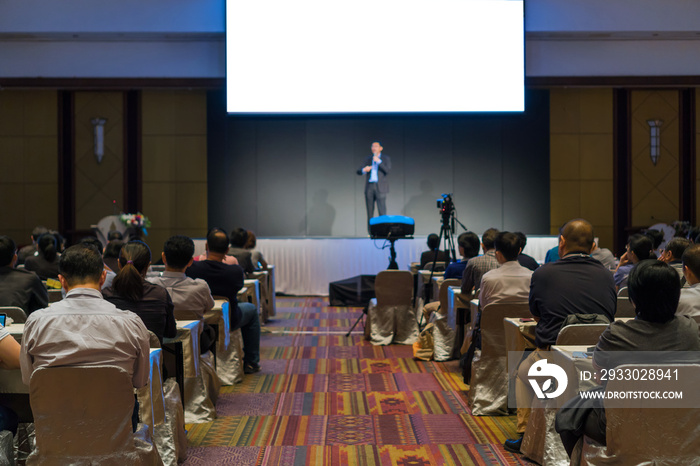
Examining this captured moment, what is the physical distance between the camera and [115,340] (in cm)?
230

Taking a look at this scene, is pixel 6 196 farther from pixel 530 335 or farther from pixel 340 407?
pixel 530 335

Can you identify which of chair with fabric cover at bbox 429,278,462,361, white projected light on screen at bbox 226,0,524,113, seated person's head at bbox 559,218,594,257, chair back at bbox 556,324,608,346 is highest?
white projected light on screen at bbox 226,0,524,113

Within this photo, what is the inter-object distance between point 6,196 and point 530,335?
37.8 feet

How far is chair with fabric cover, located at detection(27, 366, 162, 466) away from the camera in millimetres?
2201

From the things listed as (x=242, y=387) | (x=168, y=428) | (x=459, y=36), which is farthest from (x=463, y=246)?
(x=459, y=36)

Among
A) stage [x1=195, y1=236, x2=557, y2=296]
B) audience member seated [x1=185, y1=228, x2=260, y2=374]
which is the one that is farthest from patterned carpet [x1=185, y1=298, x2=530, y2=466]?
stage [x1=195, y1=236, x2=557, y2=296]

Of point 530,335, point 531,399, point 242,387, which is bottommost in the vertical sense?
point 242,387

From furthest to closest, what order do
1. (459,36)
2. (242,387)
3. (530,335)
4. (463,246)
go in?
(459,36) → (463,246) → (242,387) → (530,335)

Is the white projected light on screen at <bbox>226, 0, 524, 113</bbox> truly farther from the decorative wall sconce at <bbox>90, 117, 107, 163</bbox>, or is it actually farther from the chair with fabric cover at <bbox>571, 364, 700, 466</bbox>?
the chair with fabric cover at <bbox>571, 364, 700, 466</bbox>

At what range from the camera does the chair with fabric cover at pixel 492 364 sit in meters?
3.99

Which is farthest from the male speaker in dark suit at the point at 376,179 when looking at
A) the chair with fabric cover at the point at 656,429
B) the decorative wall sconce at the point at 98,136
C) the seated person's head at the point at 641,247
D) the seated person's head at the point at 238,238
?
the chair with fabric cover at the point at 656,429

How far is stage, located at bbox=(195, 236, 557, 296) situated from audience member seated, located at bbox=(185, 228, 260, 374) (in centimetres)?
514

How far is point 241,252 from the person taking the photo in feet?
22.2

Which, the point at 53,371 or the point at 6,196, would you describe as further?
the point at 6,196
